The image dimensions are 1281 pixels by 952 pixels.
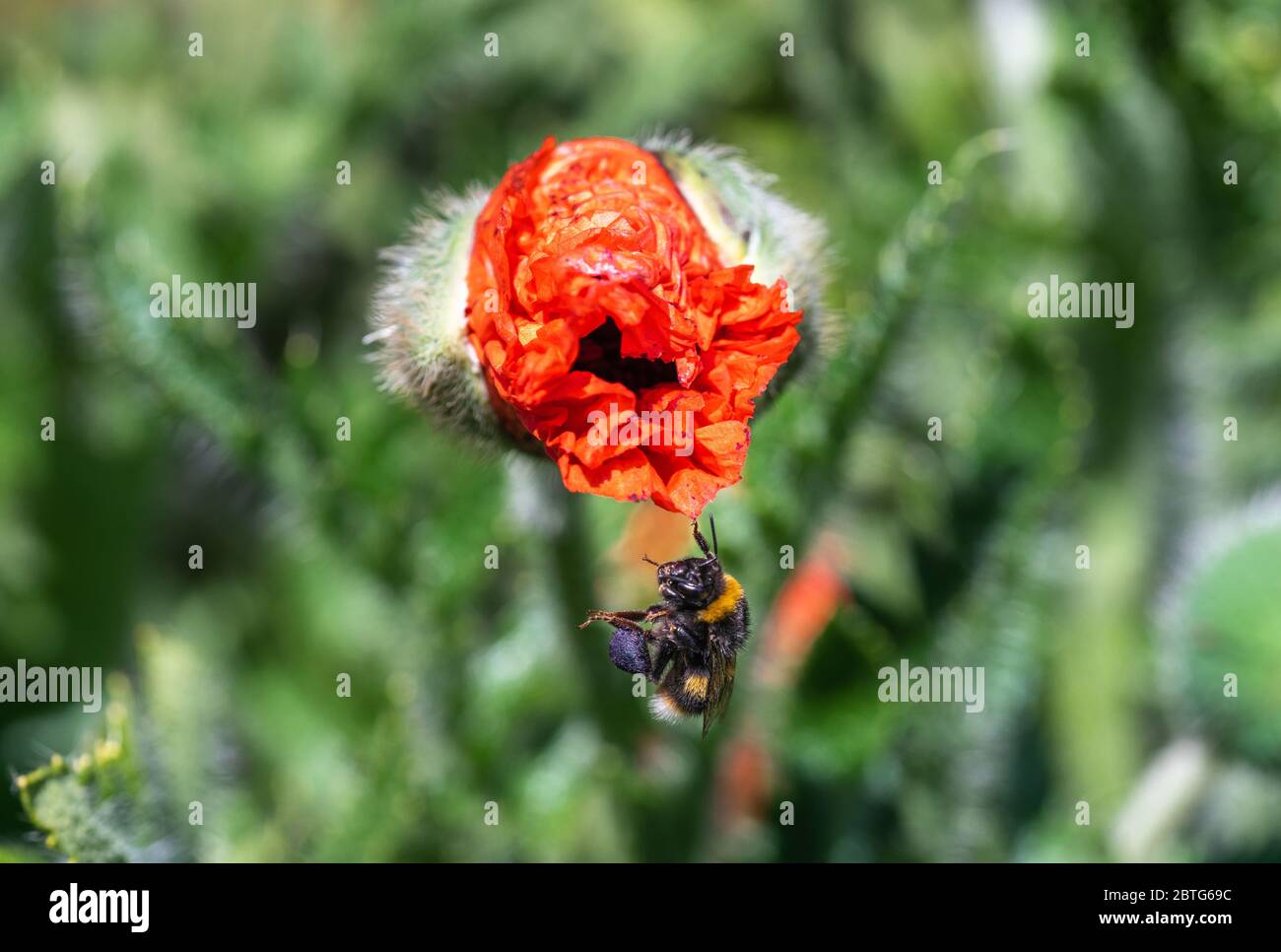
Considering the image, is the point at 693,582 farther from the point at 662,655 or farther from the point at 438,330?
the point at 438,330

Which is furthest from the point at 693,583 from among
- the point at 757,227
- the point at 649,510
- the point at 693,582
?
the point at 649,510

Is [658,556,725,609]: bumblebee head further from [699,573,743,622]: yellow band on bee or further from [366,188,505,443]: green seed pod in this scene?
[366,188,505,443]: green seed pod

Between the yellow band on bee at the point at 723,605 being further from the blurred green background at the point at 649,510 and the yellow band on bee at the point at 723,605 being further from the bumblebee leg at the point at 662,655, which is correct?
the blurred green background at the point at 649,510

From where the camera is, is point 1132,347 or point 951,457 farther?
point 1132,347

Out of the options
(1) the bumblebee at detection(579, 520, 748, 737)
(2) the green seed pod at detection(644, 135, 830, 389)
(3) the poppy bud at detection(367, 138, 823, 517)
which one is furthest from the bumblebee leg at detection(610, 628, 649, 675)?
(2) the green seed pod at detection(644, 135, 830, 389)
